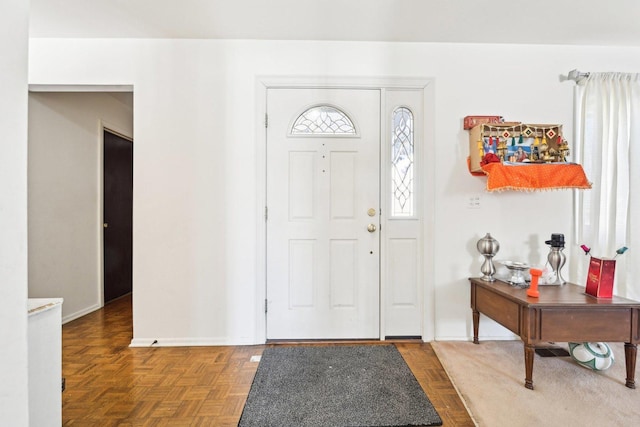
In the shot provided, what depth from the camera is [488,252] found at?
2.27 meters

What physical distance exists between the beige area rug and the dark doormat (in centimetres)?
33

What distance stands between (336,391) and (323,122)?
1.95 m

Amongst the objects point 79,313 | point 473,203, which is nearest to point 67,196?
point 79,313

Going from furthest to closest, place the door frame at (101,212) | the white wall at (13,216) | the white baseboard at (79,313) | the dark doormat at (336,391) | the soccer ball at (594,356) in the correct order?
the door frame at (101,212), the white baseboard at (79,313), the soccer ball at (594,356), the dark doormat at (336,391), the white wall at (13,216)

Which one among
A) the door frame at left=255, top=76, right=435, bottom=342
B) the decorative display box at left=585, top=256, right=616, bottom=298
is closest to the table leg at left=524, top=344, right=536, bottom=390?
the decorative display box at left=585, top=256, right=616, bottom=298

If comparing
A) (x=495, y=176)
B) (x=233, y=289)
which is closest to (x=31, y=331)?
(x=233, y=289)

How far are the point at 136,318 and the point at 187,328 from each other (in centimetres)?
41

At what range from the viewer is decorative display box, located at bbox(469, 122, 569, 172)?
222 centimetres

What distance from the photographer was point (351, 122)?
2461mm

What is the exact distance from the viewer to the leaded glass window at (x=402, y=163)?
2484 millimetres

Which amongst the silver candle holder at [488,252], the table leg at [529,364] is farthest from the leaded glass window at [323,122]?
the table leg at [529,364]

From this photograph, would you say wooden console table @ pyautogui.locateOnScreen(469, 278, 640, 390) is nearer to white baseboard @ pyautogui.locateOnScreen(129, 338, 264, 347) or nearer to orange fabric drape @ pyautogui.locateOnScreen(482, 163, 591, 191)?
orange fabric drape @ pyautogui.locateOnScreen(482, 163, 591, 191)

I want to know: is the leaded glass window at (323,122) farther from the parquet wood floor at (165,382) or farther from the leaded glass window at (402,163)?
the parquet wood floor at (165,382)

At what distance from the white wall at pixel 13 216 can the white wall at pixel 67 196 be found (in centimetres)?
226
